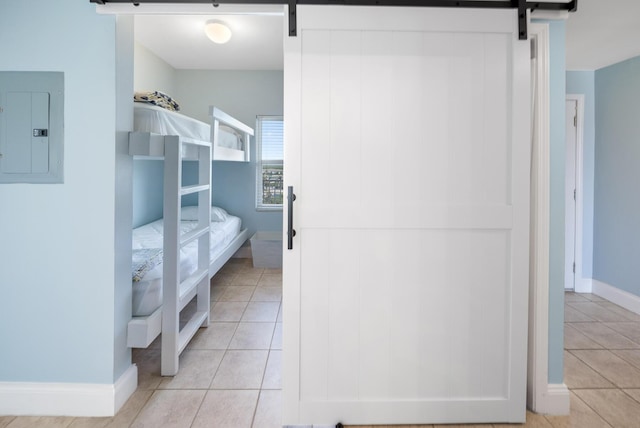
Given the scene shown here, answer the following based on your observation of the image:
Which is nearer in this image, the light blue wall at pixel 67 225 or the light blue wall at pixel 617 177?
the light blue wall at pixel 67 225

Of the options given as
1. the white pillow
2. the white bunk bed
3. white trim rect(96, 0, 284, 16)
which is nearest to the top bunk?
the white bunk bed

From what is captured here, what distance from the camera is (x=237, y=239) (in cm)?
466

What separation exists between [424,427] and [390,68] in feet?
5.26

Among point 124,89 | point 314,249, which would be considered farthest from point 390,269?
point 124,89

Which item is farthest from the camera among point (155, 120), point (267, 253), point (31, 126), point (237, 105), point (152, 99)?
point (237, 105)

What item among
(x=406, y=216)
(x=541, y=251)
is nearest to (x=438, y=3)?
(x=406, y=216)

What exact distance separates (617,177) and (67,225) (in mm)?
4276

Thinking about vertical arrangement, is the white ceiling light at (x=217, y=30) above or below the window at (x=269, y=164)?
above

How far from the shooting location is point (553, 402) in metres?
1.88

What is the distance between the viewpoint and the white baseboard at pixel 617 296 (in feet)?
11.3

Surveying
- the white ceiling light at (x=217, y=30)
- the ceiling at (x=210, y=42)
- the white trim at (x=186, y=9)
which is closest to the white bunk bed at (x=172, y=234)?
the white trim at (x=186, y=9)

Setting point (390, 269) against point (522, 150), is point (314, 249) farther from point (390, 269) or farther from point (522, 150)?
point (522, 150)

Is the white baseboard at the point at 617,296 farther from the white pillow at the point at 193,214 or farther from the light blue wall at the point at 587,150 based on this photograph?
the white pillow at the point at 193,214

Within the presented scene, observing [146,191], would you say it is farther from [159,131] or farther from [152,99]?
[159,131]
